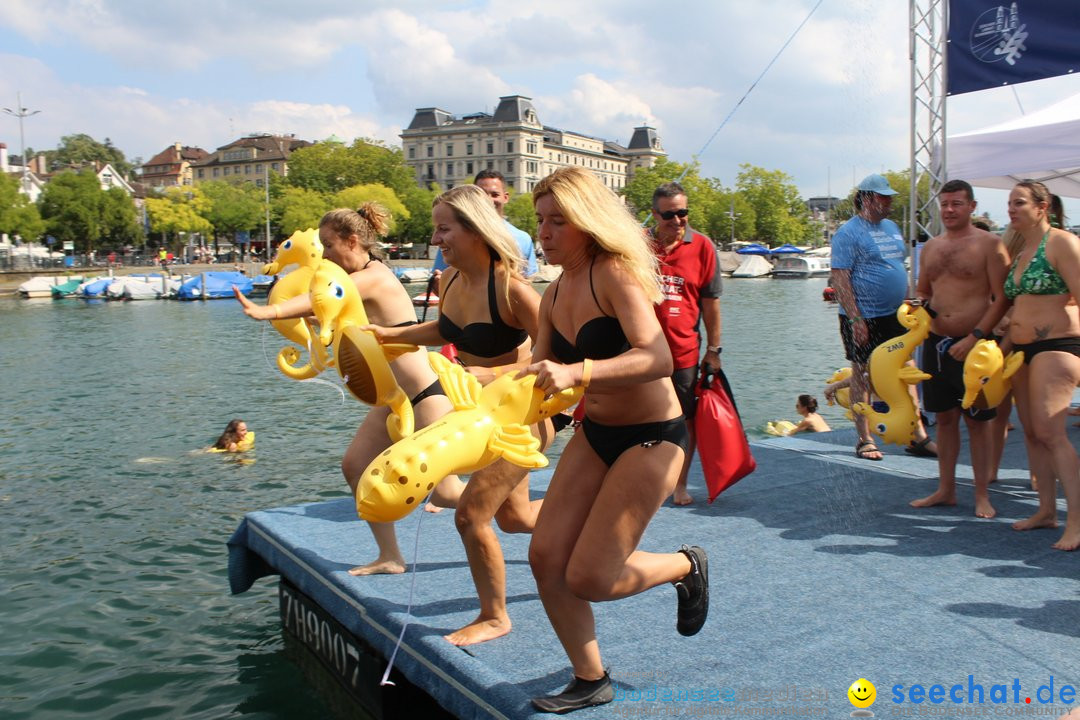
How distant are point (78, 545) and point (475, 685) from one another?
256 inches

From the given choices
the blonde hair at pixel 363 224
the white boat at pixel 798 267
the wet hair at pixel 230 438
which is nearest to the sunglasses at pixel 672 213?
the blonde hair at pixel 363 224

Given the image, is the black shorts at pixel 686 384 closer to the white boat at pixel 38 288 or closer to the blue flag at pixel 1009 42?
the blue flag at pixel 1009 42

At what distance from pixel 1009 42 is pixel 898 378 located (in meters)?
4.33

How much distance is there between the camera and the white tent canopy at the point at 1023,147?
843 centimetres

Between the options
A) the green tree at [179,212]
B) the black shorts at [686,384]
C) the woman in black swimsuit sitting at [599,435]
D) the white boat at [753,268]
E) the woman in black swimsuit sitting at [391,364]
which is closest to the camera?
the woman in black swimsuit sitting at [599,435]

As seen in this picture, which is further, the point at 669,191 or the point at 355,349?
the point at 669,191

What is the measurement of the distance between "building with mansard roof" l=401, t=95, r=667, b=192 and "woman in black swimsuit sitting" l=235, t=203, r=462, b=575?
460 ft

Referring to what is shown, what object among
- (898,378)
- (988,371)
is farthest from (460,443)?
(898,378)

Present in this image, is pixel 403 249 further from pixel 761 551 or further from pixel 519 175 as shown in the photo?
pixel 761 551

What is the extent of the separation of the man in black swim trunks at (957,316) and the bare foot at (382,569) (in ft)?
12.0

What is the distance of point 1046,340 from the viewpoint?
551 centimetres

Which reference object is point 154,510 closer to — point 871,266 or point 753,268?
point 871,266

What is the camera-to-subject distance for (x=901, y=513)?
20.7 ft

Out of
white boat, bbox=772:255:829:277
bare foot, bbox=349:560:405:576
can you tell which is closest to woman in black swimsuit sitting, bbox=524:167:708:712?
bare foot, bbox=349:560:405:576
